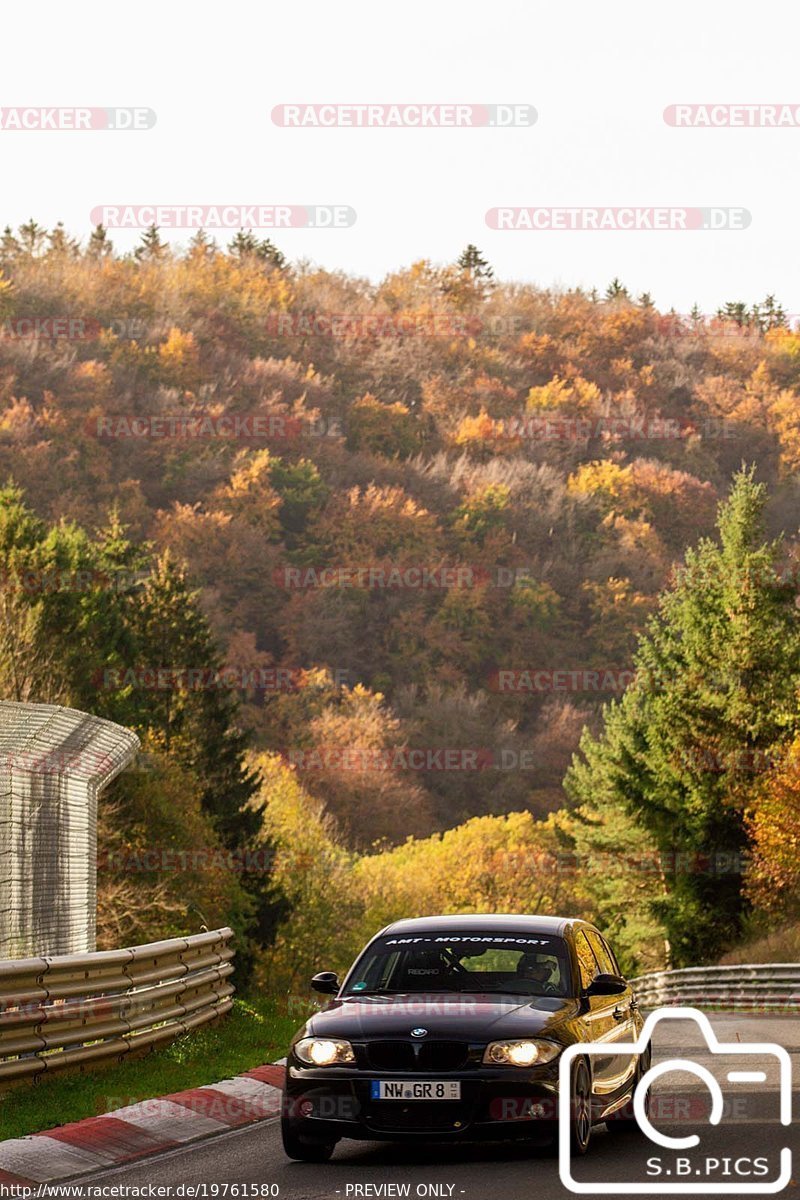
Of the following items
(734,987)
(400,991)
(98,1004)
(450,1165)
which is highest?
(400,991)

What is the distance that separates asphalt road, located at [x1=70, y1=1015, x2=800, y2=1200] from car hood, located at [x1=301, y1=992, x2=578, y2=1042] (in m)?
0.72

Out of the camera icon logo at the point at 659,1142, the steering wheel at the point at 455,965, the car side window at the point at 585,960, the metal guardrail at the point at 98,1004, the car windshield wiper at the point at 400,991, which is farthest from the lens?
the metal guardrail at the point at 98,1004

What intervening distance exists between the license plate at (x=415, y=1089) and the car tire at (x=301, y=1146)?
0.54 m

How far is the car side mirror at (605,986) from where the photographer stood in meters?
11.3

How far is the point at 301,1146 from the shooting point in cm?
1049

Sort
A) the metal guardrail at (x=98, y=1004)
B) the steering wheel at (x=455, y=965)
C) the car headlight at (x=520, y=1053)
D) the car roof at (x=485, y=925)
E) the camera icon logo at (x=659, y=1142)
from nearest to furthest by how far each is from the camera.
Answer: the camera icon logo at (x=659, y=1142), the car headlight at (x=520, y=1053), the steering wheel at (x=455, y=965), the car roof at (x=485, y=925), the metal guardrail at (x=98, y=1004)

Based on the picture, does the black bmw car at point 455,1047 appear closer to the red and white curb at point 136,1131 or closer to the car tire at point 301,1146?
the car tire at point 301,1146

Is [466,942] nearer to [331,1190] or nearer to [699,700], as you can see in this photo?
[331,1190]

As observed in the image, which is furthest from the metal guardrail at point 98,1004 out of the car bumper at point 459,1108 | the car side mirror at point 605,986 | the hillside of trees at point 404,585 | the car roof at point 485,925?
the hillside of trees at point 404,585

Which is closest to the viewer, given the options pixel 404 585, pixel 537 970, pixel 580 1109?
pixel 580 1109

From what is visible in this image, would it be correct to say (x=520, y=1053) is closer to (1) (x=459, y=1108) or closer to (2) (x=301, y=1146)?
(1) (x=459, y=1108)

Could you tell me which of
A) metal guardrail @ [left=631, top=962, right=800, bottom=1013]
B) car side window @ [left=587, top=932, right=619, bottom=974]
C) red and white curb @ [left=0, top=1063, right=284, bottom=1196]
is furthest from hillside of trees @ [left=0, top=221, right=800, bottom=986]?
car side window @ [left=587, top=932, right=619, bottom=974]

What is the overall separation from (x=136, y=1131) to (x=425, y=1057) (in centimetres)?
222

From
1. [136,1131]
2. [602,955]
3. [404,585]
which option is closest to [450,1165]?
[136,1131]
